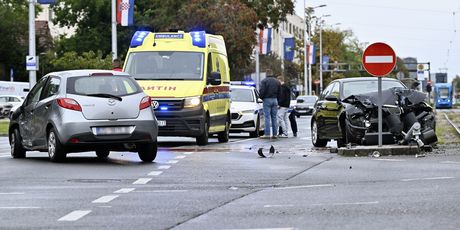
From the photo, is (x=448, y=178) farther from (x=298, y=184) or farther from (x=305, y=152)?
(x=305, y=152)

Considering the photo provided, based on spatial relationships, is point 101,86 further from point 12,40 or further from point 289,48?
point 12,40

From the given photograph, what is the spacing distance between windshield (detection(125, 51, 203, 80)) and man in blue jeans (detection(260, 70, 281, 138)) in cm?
418

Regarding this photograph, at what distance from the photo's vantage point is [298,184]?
12.5 meters

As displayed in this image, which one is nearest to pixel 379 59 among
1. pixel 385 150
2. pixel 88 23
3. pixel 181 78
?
pixel 385 150

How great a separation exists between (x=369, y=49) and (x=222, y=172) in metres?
5.38

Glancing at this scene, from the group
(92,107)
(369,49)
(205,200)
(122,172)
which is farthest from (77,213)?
(369,49)

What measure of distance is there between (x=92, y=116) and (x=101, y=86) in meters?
0.70

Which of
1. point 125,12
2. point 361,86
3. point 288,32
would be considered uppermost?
point 288,32

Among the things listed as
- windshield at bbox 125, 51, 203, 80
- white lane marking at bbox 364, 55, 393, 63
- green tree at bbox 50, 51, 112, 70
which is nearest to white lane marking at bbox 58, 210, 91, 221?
white lane marking at bbox 364, 55, 393, 63

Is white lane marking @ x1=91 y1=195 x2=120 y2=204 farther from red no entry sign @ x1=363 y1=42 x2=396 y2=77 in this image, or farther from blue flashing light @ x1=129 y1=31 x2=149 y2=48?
blue flashing light @ x1=129 y1=31 x2=149 y2=48

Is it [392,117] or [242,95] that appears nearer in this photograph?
[392,117]

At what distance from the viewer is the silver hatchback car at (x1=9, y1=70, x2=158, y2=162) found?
16.2m

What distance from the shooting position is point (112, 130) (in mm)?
16281

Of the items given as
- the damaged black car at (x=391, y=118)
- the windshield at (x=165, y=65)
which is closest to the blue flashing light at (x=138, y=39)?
the windshield at (x=165, y=65)
